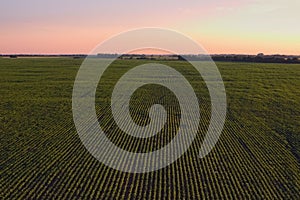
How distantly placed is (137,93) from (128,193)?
30833 mm

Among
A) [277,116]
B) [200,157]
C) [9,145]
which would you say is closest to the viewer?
[200,157]

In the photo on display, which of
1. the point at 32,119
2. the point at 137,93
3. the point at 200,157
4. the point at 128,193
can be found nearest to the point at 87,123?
the point at 32,119

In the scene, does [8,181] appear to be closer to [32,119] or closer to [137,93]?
[32,119]

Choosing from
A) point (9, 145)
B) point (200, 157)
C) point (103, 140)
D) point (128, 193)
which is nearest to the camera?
point (128, 193)

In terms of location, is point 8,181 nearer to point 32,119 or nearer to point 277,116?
point 32,119

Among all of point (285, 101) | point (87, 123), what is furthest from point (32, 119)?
point (285, 101)

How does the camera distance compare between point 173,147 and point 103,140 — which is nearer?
point 173,147

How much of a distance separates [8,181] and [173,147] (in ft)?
34.6

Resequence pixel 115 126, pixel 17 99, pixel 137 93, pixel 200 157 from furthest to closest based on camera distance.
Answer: pixel 137 93
pixel 17 99
pixel 115 126
pixel 200 157

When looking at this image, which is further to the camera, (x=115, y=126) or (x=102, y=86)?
(x=102, y=86)

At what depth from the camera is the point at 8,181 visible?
59.8ft

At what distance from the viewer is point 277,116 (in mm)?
35031

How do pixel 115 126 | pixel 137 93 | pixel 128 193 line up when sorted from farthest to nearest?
1. pixel 137 93
2. pixel 115 126
3. pixel 128 193

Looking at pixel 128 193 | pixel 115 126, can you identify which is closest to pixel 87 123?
pixel 115 126
